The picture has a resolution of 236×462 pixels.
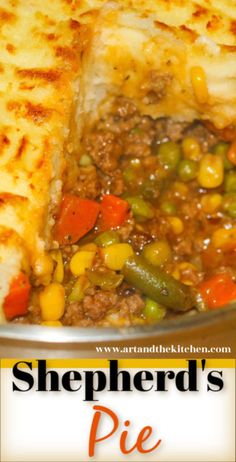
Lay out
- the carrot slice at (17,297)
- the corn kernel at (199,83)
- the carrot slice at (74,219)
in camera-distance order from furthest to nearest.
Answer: the corn kernel at (199,83), the carrot slice at (74,219), the carrot slice at (17,297)

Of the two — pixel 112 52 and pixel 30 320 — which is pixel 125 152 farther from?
pixel 30 320

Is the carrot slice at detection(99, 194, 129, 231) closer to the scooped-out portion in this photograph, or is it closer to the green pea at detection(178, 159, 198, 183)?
the scooped-out portion

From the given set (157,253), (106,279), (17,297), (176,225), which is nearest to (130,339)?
(17,297)

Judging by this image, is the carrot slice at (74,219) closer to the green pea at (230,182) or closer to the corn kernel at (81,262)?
the corn kernel at (81,262)

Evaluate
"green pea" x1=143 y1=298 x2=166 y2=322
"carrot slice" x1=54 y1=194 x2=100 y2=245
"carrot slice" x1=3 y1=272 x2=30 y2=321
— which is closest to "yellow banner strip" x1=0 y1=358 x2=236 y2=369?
"carrot slice" x1=3 y1=272 x2=30 y2=321

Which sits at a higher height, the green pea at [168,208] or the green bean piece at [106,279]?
the green pea at [168,208]

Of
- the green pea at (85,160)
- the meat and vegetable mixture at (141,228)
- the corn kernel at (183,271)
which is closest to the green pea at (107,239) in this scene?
the meat and vegetable mixture at (141,228)
